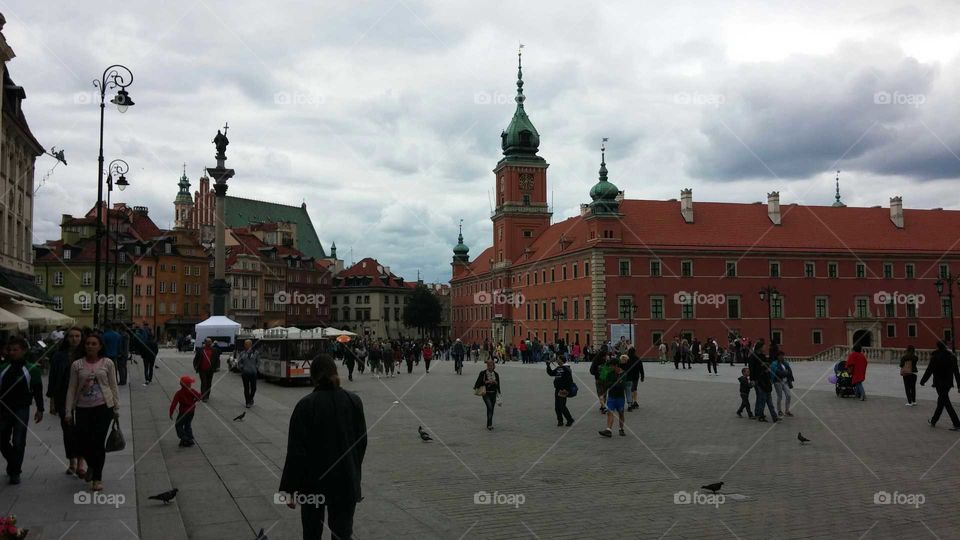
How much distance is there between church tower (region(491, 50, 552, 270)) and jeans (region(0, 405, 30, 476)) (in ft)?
245

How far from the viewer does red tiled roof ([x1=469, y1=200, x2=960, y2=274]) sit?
2470 inches

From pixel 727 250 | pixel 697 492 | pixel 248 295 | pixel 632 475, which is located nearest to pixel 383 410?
pixel 632 475

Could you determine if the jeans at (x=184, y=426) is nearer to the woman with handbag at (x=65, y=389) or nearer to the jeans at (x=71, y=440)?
the woman with handbag at (x=65, y=389)

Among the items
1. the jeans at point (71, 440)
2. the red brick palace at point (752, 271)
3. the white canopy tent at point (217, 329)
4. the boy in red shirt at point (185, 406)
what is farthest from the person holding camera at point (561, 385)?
the red brick palace at point (752, 271)

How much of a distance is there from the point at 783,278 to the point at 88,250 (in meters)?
65.5

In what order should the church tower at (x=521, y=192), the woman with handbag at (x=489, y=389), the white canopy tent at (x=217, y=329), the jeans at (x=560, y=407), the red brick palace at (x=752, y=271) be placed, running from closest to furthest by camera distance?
the woman with handbag at (x=489, y=389)
the jeans at (x=560, y=407)
the white canopy tent at (x=217, y=329)
the red brick palace at (x=752, y=271)
the church tower at (x=521, y=192)

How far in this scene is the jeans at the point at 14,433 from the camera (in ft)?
28.1

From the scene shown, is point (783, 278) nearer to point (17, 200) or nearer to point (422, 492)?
point (17, 200)

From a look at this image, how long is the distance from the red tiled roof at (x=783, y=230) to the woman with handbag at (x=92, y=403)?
55372 millimetres

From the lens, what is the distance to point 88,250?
248ft

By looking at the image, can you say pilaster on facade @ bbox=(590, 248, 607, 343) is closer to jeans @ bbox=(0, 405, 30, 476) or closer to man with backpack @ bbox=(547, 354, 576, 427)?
man with backpack @ bbox=(547, 354, 576, 427)

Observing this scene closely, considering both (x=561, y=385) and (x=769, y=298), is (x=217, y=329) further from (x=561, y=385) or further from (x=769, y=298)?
(x=769, y=298)

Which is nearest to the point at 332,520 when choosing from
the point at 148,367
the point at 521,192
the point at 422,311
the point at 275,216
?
the point at 148,367

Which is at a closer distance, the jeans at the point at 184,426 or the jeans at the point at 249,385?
the jeans at the point at 184,426
